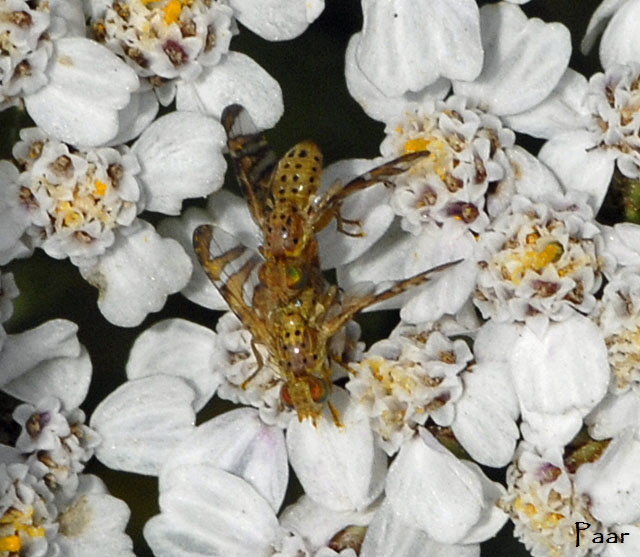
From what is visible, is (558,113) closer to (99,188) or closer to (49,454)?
(99,188)

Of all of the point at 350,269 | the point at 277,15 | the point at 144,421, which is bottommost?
the point at 144,421

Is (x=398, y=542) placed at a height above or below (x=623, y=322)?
below

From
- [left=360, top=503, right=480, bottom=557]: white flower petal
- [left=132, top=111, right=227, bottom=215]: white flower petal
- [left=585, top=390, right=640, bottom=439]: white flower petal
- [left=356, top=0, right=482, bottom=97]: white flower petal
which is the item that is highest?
[left=356, top=0, right=482, bottom=97]: white flower petal

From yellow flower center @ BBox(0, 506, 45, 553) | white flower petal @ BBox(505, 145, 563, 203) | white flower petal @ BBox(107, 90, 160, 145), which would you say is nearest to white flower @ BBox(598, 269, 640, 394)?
white flower petal @ BBox(505, 145, 563, 203)

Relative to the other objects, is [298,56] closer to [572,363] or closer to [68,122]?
[68,122]

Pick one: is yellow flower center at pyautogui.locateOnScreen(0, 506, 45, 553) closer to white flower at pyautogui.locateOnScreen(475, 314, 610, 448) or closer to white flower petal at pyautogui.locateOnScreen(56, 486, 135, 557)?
white flower petal at pyautogui.locateOnScreen(56, 486, 135, 557)

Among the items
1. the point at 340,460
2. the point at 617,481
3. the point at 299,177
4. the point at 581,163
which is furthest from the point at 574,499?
the point at 299,177
